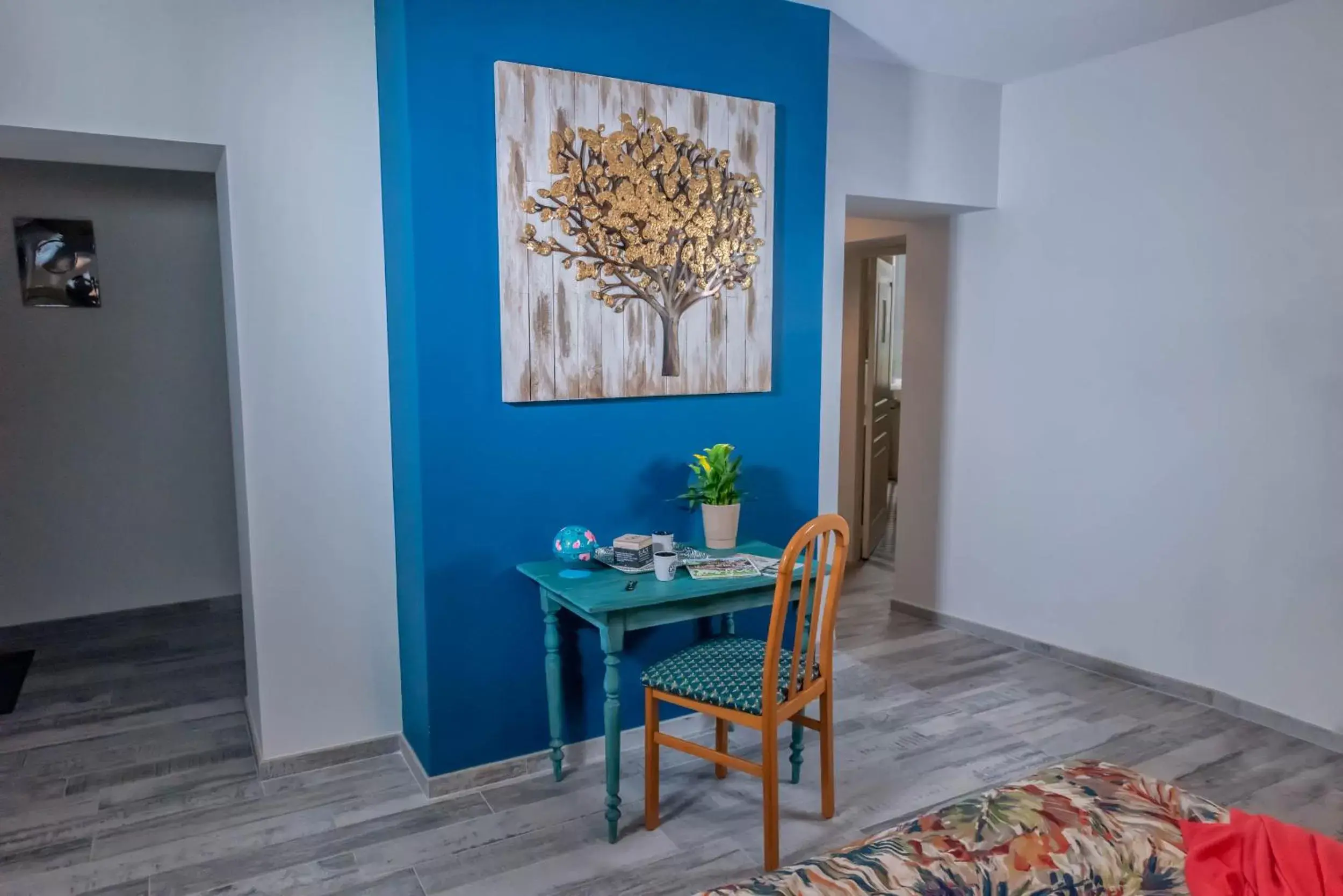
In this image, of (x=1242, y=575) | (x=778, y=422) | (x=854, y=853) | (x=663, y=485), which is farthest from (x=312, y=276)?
(x=1242, y=575)

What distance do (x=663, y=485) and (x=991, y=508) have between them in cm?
192

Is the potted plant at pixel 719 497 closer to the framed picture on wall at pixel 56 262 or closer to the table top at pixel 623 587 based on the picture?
the table top at pixel 623 587

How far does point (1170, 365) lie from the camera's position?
337cm

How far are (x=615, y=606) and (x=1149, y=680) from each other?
242 centimetres

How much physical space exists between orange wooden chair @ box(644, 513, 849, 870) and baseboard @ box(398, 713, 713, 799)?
1.10 feet

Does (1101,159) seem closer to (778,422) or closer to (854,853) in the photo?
(778,422)

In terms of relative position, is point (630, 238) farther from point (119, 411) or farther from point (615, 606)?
point (119, 411)

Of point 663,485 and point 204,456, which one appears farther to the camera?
point 204,456

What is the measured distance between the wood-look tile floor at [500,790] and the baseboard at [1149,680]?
0.05 meters

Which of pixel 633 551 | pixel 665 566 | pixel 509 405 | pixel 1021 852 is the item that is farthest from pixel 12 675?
pixel 1021 852

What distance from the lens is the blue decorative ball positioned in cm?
263

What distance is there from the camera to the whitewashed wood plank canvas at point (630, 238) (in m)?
2.59

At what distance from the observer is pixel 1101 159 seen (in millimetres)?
3557

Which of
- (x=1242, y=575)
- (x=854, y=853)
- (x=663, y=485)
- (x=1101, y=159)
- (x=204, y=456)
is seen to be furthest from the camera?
(x=204, y=456)
